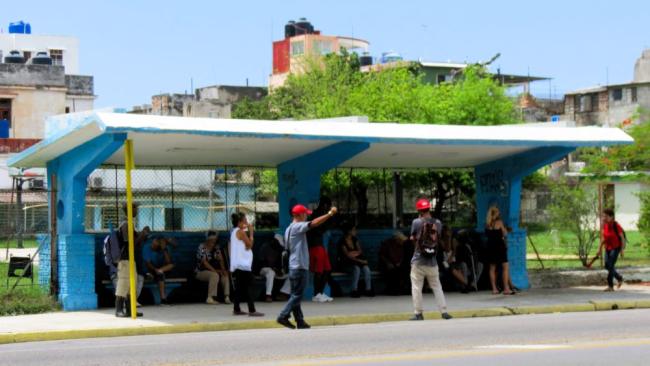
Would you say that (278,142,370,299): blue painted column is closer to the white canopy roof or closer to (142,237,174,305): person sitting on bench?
the white canopy roof

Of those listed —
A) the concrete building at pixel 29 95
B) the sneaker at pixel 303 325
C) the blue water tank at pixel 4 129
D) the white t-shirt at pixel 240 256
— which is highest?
the concrete building at pixel 29 95

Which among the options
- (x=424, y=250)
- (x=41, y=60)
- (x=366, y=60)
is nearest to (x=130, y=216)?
(x=424, y=250)

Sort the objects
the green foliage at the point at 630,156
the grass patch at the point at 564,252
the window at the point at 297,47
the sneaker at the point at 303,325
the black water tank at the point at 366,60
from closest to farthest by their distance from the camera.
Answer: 1. the sneaker at the point at 303,325
2. the grass patch at the point at 564,252
3. the green foliage at the point at 630,156
4. the black water tank at the point at 366,60
5. the window at the point at 297,47

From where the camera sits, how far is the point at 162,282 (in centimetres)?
2070

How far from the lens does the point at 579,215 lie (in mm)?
28922

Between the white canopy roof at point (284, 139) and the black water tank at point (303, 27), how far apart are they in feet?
260

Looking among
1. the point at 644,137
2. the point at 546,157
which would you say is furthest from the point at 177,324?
the point at 644,137

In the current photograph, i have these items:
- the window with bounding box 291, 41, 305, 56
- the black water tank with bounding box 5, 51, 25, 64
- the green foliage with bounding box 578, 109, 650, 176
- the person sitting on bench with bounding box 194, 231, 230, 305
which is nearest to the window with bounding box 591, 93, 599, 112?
the window with bounding box 291, 41, 305, 56

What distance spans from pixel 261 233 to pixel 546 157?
5.77 metres

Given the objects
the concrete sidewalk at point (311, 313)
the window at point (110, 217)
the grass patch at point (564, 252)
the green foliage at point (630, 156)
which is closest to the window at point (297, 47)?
the green foliage at point (630, 156)

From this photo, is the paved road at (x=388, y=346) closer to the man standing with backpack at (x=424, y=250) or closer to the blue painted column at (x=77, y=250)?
the man standing with backpack at (x=424, y=250)

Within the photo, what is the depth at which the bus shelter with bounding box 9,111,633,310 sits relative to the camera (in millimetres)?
18609

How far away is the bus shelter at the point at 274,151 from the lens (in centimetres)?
1861

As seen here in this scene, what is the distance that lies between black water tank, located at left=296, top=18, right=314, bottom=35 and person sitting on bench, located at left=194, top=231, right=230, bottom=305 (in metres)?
82.6
